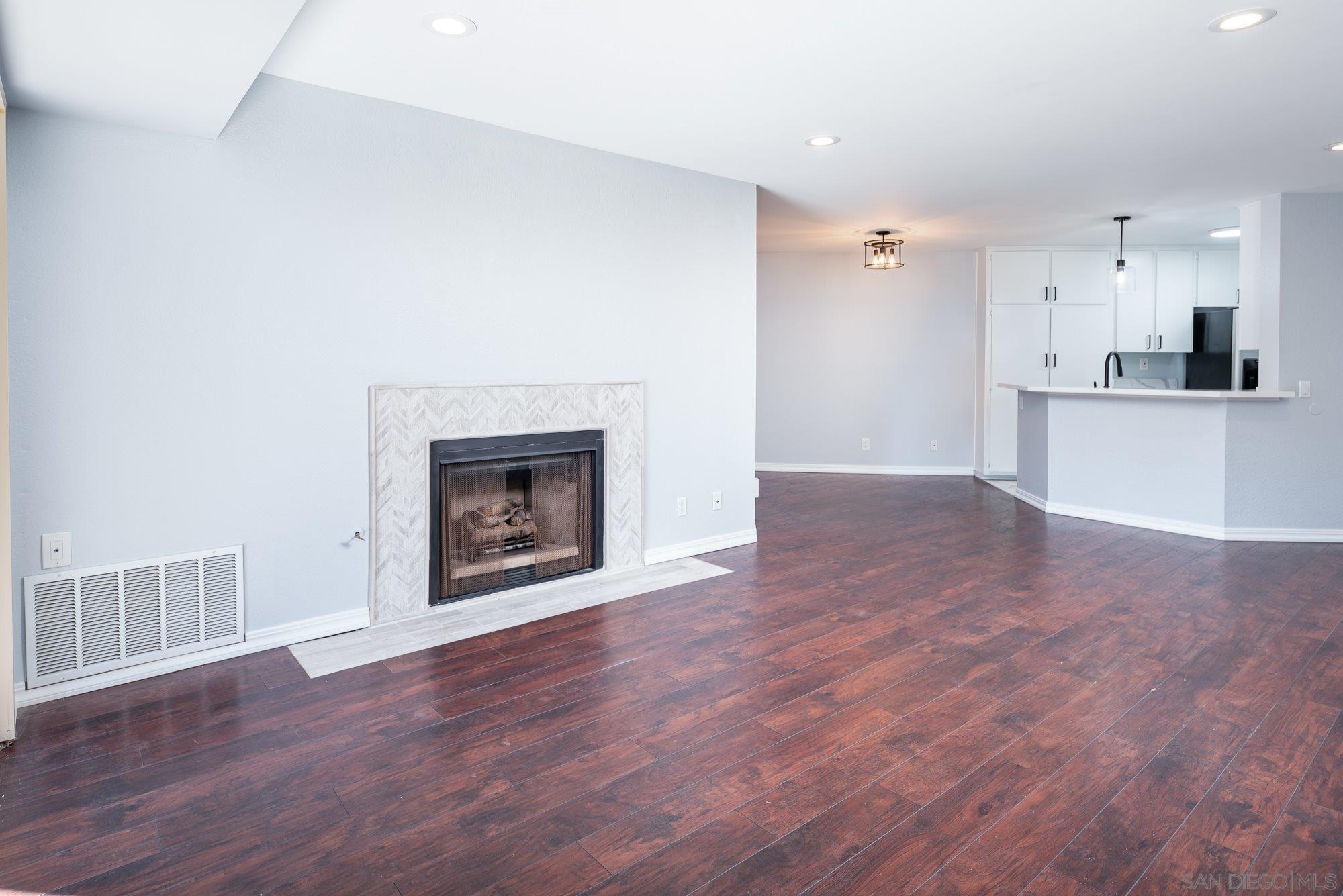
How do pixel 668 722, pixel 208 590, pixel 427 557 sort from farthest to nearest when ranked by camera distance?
1. pixel 427 557
2. pixel 208 590
3. pixel 668 722

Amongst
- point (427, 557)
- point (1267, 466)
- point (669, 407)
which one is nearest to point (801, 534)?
point (669, 407)

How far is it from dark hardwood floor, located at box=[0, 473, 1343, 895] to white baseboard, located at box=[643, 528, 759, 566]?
2.47 feet

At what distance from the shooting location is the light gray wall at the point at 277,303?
2.70 m

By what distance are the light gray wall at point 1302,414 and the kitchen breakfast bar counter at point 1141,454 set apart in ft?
0.26

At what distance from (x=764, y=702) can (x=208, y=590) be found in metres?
2.16

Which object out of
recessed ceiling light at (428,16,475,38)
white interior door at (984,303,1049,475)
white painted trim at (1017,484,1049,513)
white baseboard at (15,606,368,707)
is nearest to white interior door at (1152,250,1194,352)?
white interior door at (984,303,1049,475)

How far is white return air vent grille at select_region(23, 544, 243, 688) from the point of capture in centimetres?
268

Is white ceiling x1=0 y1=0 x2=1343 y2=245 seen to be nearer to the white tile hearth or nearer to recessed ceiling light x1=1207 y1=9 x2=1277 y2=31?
recessed ceiling light x1=1207 y1=9 x2=1277 y2=31

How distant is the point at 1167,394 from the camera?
538 centimetres

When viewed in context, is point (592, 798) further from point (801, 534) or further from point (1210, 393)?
point (1210, 393)

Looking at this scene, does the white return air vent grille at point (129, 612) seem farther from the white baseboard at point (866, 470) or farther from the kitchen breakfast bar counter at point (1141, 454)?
the white baseboard at point (866, 470)

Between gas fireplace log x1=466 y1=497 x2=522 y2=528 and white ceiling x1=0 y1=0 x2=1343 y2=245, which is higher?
white ceiling x1=0 y1=0 x2=1343 y2=245

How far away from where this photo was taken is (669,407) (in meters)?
4.57

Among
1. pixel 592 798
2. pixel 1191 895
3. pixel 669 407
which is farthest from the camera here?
pixel 669 407
